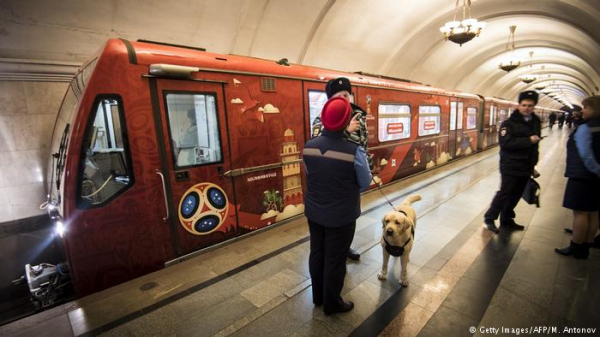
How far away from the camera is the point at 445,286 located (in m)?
2.68

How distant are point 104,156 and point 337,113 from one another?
2296mm

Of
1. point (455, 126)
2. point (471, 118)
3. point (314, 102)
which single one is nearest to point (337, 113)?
point (314, 102)

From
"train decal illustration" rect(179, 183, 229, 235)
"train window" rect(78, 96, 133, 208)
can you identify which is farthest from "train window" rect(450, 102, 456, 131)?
"train window" rect(78, 96, 133, 208)

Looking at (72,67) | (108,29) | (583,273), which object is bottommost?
(583,273)

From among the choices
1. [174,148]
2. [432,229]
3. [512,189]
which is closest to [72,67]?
[174,148]

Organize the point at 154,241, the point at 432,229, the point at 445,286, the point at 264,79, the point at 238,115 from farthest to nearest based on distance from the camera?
the point at 432,229 → the point at 264,79 → the point at 238,115 → the point at 154,241 → the point at 445,286

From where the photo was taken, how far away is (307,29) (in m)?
8.37

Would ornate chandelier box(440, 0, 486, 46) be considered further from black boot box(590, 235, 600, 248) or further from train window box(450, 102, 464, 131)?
black boot box(590, 235, 600, 248)

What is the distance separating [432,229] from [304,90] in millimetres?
2865

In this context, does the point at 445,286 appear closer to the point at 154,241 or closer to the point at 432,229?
the point at 432,229

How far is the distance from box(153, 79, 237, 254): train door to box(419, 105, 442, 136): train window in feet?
19.5

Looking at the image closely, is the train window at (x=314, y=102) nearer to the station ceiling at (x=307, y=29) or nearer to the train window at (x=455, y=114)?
the station ceiling at (x=307, y=29)

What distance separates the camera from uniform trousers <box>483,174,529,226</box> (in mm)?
3666

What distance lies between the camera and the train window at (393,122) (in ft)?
19.7
